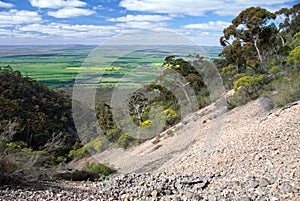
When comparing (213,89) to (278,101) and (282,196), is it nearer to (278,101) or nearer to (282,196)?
(278,101)

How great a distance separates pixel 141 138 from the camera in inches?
570

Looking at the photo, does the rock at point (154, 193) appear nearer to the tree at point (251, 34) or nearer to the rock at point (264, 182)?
the rock at point (264, 182)

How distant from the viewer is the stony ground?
4.68 m

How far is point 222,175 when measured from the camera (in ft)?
19.3

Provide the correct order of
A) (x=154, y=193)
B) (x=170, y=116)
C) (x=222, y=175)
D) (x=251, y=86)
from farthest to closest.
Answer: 1. (x=170, y=116)
2. (x=251, y=86)
3. (x=222, y=175)
4. (x=154, y=193)

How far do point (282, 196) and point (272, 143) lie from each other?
274 cm

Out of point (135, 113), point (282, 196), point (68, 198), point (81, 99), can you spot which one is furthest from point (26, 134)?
point (282, 196)

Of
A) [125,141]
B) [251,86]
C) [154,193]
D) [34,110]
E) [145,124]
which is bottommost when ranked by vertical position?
[34,110]

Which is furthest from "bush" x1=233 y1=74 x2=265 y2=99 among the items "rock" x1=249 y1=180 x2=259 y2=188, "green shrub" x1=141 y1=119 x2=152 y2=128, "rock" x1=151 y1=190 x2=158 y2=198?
"rock" x1=151 y1=190 x2=158 y2=198

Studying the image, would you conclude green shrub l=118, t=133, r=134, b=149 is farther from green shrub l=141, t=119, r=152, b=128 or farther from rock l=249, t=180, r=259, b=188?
rock l=249, t=180, r=259, b=188

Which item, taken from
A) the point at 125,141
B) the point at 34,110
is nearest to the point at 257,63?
the point at 125,141

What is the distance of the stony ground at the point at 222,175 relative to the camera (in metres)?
4.68

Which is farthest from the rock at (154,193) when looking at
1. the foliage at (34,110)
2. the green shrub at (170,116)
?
the foliage at (34,110)

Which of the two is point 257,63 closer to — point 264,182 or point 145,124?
point 145,124
